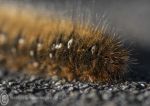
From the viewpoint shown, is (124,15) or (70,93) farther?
(124,15)

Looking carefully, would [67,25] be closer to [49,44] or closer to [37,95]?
[49,44]

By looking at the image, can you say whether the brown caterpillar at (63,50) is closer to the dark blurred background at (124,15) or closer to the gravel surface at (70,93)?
the gravel surface at (70,93)

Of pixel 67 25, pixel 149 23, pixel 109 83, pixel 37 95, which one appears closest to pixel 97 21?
pixel 67 25

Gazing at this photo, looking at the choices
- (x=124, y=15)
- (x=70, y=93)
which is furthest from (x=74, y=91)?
(x=124, y=15)

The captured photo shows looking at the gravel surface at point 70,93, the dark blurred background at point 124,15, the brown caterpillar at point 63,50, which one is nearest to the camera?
the gravel surface at point 70,93

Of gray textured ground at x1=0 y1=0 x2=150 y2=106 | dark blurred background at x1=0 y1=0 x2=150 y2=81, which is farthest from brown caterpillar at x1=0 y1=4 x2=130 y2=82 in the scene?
dark blurred background at x1=0 y1=0 x2=150 y2=81

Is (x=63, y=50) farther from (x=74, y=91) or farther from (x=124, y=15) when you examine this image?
(x=124, y=15)

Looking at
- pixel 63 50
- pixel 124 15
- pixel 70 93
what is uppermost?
pixel 124 15

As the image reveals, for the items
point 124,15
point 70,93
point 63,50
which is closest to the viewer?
point 70,93

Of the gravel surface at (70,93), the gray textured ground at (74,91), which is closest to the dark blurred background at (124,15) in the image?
the gray textured ground at (74,91)
